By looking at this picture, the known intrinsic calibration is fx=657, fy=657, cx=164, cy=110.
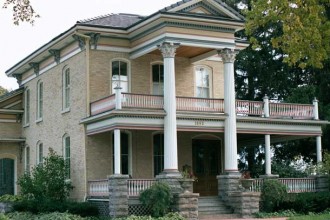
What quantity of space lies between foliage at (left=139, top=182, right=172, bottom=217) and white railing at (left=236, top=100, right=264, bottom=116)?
22.3 feet

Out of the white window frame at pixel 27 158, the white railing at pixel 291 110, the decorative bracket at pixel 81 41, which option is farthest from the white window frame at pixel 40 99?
the white railing at pixel 291 110

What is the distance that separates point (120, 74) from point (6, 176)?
12.5 m

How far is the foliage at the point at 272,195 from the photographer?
3022 cm

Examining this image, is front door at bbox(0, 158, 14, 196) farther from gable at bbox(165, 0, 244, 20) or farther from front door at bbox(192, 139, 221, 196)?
gable at bbox(165, 0, 244, 20)

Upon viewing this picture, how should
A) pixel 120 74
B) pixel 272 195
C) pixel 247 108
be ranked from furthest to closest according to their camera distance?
pixel 247 108 → pixel 120 74 → pixel 272 195

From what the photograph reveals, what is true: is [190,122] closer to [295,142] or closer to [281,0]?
[281,0]

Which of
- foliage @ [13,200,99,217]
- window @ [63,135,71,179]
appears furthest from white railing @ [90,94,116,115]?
foliage @ [13,200,99,217]

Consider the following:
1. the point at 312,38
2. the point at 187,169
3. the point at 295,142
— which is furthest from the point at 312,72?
the point at 312,38

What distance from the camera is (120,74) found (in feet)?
105

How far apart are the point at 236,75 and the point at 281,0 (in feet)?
97.2

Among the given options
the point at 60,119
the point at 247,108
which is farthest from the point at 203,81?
the point at 60,119

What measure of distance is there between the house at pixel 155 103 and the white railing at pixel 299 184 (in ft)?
3.97

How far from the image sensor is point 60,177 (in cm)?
3156

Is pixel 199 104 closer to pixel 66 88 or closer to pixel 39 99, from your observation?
pixel 66 88
